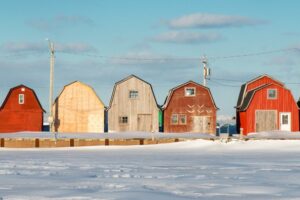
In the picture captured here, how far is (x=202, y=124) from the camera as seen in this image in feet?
191

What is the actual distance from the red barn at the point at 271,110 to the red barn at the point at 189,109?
3.65 m

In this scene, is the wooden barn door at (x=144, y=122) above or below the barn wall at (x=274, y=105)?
below

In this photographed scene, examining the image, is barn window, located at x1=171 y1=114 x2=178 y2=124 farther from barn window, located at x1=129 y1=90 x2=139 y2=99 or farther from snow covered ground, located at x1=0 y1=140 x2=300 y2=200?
snow covered ground, located at x1=0 y1=140 x2=300 y2=200

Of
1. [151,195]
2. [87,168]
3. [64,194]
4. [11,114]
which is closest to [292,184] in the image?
[151,195]

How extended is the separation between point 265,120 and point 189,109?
746 cm

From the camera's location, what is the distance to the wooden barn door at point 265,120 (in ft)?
188

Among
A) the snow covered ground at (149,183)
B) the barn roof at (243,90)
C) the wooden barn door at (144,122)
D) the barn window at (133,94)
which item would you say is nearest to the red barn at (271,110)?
the barn roof at (243,90)

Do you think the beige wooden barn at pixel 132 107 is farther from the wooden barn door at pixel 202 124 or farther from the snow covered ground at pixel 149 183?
the snow covered ground at pixel 149 183

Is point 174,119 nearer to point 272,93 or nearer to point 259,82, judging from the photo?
point 272,93

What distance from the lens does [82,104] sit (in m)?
58.9

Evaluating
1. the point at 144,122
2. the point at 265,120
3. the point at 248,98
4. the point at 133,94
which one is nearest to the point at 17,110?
the point at 133,94

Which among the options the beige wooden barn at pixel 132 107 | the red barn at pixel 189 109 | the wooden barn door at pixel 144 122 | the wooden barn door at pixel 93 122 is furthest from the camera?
the wooden barn door at pixel 93 122

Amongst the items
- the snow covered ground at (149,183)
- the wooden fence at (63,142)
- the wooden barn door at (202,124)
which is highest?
the wooden barn door at (202,124)

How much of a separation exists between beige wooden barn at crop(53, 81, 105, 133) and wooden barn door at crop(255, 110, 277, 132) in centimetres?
1531
